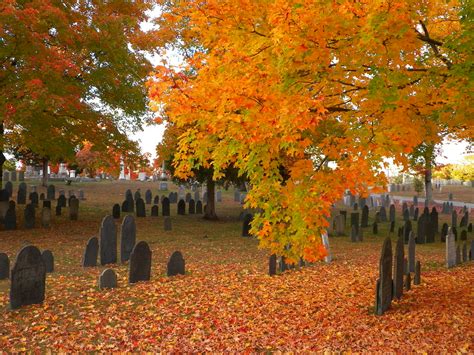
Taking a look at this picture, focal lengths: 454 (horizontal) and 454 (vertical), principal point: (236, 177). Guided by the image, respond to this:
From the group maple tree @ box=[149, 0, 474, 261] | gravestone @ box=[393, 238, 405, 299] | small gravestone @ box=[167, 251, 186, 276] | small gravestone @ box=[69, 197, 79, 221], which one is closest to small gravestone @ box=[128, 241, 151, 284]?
small gravestone @ box=[167, 251, 186, 276]

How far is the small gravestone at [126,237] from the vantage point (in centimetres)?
1346

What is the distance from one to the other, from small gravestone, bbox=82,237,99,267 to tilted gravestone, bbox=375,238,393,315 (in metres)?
7.79

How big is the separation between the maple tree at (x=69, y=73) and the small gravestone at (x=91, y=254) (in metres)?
4.97

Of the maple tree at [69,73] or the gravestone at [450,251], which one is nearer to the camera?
the gravestone at [450,251]

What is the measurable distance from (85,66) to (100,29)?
1.63 metres

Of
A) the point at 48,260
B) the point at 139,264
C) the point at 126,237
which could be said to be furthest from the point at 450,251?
the point at 48,260

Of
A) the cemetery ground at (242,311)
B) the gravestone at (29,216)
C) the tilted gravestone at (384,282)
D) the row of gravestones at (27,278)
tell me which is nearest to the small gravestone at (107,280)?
the cemetery ground at (242,311)

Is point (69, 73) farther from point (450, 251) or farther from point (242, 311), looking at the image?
point (450, 251)

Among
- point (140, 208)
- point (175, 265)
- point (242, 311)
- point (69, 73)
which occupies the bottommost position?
point (242, 311)

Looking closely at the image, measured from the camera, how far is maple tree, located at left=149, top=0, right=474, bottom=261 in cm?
633

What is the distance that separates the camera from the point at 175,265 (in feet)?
37.7

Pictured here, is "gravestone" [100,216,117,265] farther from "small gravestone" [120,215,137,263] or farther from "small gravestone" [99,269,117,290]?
"small gravestone" [99,269,117,290]

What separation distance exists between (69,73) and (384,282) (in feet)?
42.5

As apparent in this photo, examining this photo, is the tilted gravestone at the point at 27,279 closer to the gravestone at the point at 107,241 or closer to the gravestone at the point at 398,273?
the gravestone at the point at 107,241
